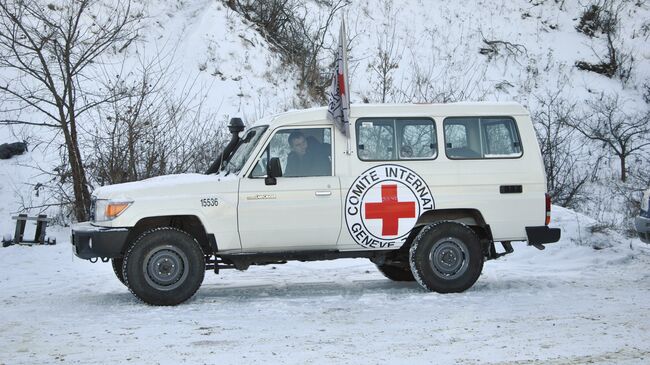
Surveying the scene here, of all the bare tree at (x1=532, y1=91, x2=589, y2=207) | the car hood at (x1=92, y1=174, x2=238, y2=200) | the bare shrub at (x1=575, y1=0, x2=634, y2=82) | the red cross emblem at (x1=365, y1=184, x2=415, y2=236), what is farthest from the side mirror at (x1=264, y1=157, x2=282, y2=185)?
the bare shrub at (x1=575, y1=0, x2=634, y2=82)

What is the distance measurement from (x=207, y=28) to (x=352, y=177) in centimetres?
1536

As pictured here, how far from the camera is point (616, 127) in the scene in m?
23.4

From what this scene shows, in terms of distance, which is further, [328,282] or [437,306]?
[328,282]

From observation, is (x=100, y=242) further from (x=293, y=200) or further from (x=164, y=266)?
(x=293, y=200)

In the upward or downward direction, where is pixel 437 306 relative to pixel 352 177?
downward

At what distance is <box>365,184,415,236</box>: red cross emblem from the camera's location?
9039mm

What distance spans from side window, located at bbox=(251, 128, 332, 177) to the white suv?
11mm

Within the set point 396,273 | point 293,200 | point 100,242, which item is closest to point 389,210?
point 293,200

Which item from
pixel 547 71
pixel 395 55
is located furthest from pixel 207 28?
pixel 547 71

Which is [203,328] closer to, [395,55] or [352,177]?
[352,177]

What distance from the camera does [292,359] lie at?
6.14 metres

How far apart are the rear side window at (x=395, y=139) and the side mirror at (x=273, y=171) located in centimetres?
95

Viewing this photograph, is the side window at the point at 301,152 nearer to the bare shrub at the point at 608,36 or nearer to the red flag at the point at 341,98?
the red flag at the point at 341,98

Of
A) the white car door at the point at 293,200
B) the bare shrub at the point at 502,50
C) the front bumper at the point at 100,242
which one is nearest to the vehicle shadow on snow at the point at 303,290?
the white car door at the point at 293,200
